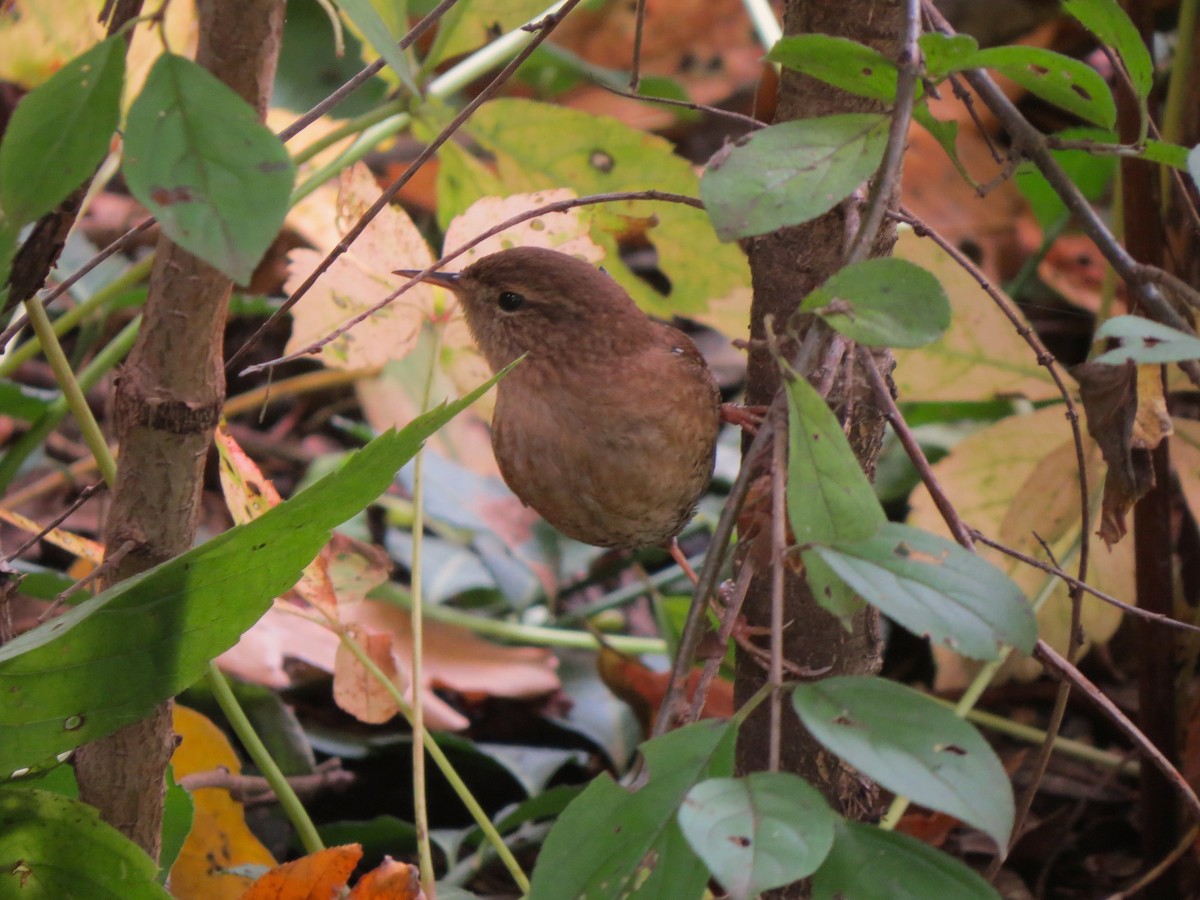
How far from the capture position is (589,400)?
1610 mm

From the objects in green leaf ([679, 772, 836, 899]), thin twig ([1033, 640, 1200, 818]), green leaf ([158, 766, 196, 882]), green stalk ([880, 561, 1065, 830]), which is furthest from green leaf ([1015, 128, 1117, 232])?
green leaf ([679, 772, 836, 899])

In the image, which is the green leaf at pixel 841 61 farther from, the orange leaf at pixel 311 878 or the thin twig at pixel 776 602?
the orange leaf at pixel 311 878

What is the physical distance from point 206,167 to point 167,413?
0.47 metres

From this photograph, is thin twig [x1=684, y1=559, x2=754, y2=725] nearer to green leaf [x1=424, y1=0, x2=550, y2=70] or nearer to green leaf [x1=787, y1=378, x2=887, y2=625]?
green leaf [x1=787, y1=378, x2=887, y2=625]

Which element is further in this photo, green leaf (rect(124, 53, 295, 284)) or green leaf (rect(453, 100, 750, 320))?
green leaf (rect(453, 100, 750, 320))

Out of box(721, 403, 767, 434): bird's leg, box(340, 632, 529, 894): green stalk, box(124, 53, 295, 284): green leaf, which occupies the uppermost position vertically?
box(124, 53, 295, 284): green leaf

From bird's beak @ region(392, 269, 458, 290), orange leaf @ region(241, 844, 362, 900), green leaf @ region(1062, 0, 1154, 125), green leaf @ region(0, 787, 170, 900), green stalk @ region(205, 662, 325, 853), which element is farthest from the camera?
bird's beak @ region(392, 269, 458, 290)

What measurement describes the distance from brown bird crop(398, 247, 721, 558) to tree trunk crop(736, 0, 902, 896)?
0.21 m

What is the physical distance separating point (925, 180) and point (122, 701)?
3.32 meters

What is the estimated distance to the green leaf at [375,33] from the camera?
0.71m

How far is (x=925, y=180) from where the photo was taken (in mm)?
3850

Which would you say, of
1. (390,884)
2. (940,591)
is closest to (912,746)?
(940,591)

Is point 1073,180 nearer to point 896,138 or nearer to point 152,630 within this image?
point 896,138

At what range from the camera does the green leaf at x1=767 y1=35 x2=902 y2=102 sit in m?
0.84
